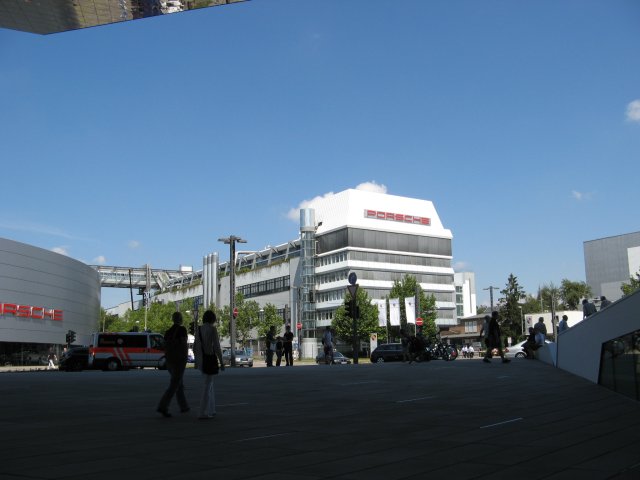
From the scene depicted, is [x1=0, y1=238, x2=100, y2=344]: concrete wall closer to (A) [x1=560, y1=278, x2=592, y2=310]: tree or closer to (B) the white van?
(B) the white van

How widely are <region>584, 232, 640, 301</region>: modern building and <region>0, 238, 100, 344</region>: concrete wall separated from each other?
94.3 m

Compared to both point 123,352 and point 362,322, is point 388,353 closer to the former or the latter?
point 123,352

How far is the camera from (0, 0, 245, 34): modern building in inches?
828

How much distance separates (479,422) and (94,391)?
10.3 metres

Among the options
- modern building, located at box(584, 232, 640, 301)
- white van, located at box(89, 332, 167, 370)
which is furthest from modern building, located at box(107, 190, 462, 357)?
white van, located at box(89, 332, 167, 370)

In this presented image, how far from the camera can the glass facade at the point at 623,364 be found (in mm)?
11195

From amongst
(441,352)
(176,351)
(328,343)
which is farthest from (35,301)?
(176,351)

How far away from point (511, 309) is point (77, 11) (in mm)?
102552

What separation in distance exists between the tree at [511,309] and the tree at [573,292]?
12.8 meters

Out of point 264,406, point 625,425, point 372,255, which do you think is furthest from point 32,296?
point 625,425

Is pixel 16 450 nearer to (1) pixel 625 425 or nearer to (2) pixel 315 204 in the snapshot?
(1) pixel 625 425

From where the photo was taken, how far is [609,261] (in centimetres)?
13675

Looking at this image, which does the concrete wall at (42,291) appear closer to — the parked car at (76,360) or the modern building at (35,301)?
the modern building at (35,301)

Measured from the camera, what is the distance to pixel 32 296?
69.4m
